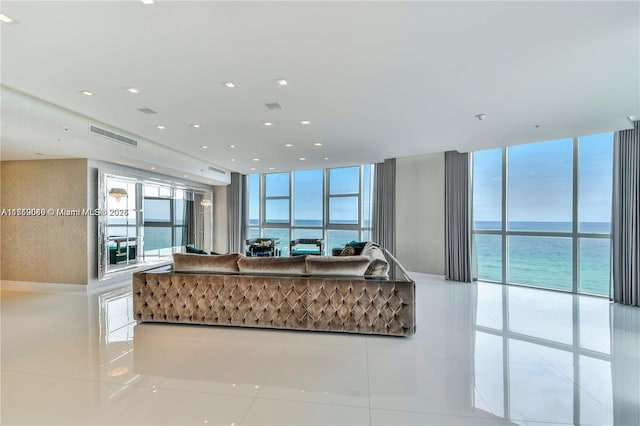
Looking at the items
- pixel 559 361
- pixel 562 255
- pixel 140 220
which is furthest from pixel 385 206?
pixel 140 220

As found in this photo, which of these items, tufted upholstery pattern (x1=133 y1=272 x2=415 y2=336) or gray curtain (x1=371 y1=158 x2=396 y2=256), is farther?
gray curtain (x1=371 y1=158 x2=396 y2=256)

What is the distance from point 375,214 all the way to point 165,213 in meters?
6.11

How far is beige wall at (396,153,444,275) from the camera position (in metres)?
7.48

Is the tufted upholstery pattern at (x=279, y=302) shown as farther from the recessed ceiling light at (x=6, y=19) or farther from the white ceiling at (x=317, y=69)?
the recessed ceiling light at (x=6, y=19)

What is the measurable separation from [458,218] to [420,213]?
995 millimetres

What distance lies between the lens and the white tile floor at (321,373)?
2.13 metres

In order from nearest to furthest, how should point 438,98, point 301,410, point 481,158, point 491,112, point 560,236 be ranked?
point 301,410
point 438,98
point 491,112
point 560,236
point 481,158

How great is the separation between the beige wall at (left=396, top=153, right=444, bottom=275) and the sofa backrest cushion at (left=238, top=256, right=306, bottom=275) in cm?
476

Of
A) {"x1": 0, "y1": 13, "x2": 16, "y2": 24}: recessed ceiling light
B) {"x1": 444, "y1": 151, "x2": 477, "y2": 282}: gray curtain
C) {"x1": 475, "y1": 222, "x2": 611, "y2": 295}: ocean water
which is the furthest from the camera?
{"x1": 444, "y1": 151, "x2": 477, "y2": 282}: gray curtain

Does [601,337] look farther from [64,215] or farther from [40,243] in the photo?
[40,243]

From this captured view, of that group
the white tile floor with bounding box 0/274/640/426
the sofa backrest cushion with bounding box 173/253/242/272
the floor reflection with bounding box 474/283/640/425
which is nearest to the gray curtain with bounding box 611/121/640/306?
the floor reflection with bounding box 474/283/640/425

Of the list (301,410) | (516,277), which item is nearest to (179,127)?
(301,410)

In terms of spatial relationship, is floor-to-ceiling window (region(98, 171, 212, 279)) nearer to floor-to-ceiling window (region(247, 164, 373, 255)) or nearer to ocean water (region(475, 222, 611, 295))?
floor-to-ceiling window (region(247, 164, 373, 255))

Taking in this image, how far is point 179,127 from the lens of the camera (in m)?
5.28
